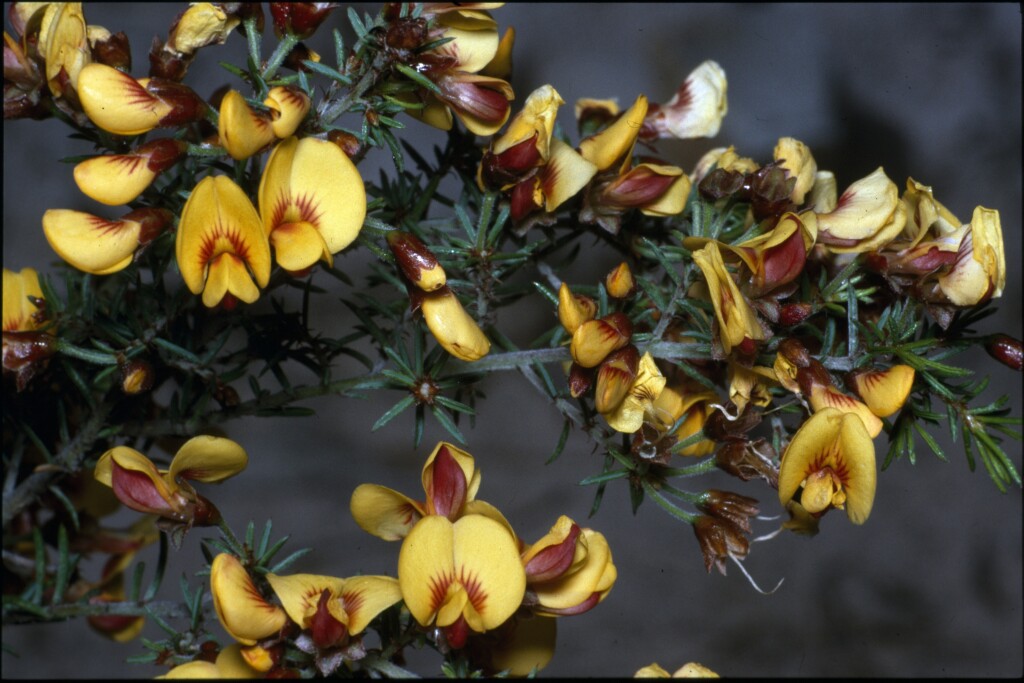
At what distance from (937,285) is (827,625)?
4.41 ft

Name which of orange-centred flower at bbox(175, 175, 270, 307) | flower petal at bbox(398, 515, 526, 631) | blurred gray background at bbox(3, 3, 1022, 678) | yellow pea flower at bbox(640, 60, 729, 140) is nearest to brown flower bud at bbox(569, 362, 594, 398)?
flower petal at bbox(398, 515, 526, 631)

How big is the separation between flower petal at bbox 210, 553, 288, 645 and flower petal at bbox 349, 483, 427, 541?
0.08m

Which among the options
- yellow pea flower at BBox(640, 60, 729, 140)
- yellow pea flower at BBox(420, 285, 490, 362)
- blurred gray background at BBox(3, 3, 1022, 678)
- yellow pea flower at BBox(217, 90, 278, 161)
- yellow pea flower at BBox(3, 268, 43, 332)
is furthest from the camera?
blurred gray background at BBox(3, 3, 1022, 678)

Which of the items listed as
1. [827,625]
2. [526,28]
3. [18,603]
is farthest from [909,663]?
[18,603]

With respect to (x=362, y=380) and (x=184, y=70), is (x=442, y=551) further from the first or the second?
(x=184, y=70)

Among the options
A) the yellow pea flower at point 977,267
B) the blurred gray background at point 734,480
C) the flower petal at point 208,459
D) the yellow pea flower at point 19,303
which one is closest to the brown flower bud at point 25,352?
the yellow pea flower at point 19,303

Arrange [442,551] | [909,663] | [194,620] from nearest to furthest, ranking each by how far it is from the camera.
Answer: [442,551], [194,620], [909,663]

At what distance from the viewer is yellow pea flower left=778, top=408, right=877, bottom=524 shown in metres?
0.55

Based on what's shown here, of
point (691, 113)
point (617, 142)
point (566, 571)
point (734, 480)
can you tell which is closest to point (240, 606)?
point (566, 571)

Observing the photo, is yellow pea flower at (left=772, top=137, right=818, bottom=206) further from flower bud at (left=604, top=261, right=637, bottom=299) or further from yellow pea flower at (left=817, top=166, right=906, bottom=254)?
flower bud at (left=604, top=261, right=637, bottom=299)

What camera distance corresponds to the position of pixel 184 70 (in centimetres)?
61

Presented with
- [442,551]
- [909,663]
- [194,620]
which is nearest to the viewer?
[442,551]

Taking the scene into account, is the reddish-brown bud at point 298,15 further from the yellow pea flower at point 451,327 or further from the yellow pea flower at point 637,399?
the yellow pea flower at point 637,399

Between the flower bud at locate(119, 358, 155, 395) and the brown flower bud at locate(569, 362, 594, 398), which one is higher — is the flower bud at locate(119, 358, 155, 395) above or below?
below
